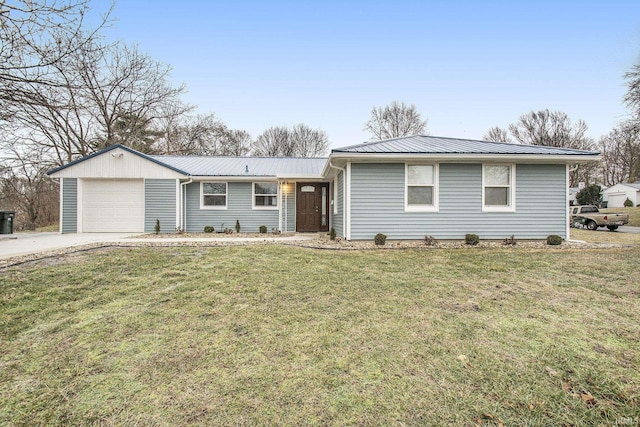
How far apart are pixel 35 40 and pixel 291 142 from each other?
26.5 meters

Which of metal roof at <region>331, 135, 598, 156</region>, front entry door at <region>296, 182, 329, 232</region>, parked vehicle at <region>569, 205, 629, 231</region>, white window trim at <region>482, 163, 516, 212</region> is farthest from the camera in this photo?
parked vehicle at <region>569, 205, 629, 231</region>

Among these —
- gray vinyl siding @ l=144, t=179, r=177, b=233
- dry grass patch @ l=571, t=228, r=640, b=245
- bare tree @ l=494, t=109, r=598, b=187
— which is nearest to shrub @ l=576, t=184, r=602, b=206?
bare tree @ l=494, t=109, r=598, b=187

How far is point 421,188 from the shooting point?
880 centimetres

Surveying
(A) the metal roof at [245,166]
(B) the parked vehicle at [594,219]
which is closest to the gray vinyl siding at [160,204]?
(A) the metal roof at [245,166]

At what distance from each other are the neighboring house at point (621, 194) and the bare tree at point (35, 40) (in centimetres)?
4489

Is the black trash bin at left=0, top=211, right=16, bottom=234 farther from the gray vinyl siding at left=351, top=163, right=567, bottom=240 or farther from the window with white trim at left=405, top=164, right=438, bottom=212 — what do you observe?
the window with white trim at left=405, top=164, right=438, bottom=212

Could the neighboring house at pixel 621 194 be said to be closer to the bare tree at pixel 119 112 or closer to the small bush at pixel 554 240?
the small bush at pixel 554 240

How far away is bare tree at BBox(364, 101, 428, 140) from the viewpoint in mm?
29750

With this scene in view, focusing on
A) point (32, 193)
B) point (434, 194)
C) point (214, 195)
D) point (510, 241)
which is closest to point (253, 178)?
point (214, 195)

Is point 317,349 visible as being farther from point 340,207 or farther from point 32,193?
point 32,193

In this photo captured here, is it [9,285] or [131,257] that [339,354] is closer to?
[9,285]

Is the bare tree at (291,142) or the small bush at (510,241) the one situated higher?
the bare tree at (291,142)

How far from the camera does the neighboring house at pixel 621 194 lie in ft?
100

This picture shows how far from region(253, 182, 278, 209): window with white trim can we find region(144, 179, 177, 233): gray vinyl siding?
3.46 meters
